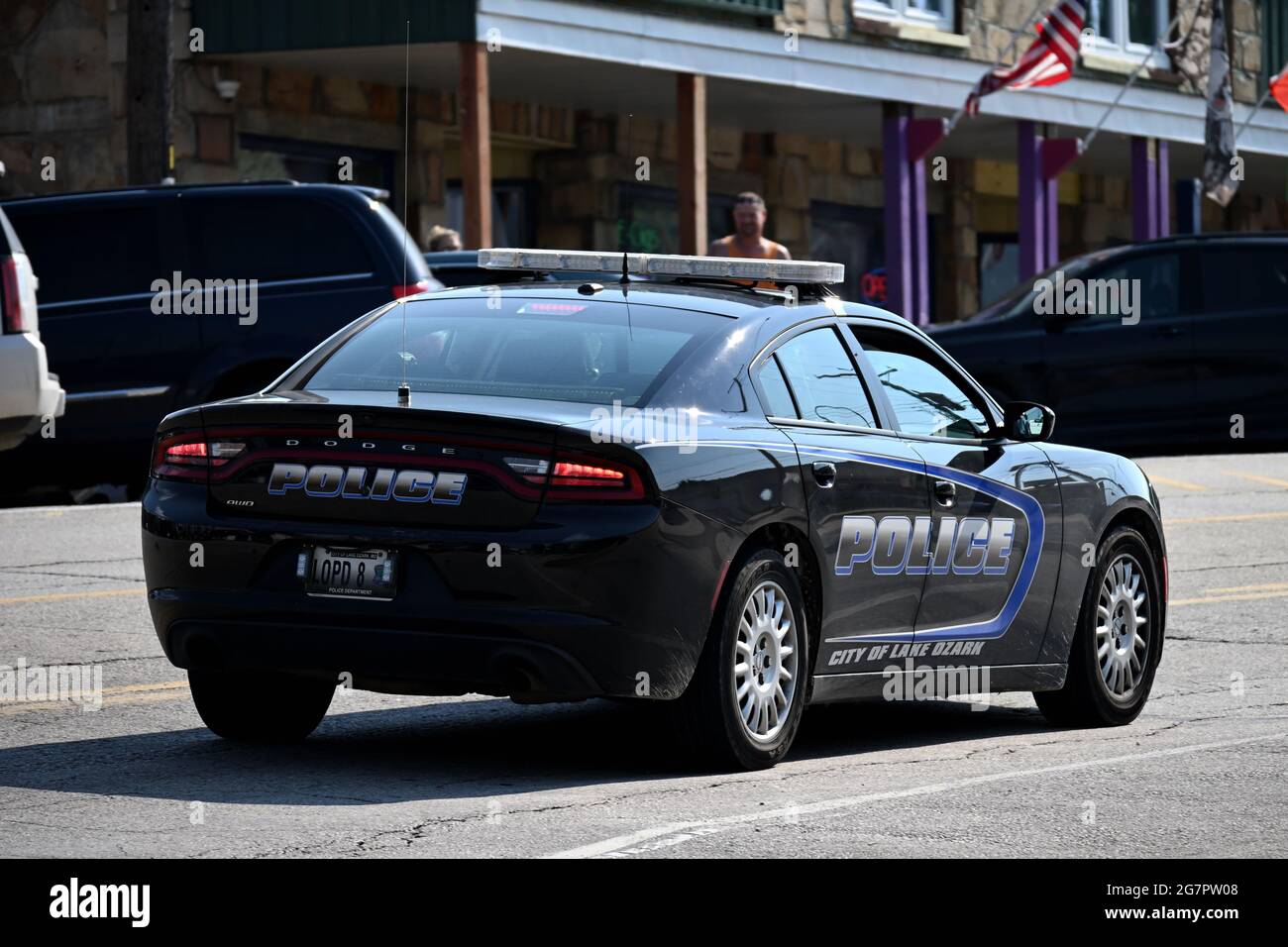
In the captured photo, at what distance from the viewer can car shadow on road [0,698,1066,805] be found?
714 centimetres

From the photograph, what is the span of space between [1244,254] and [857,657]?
42.0 ft

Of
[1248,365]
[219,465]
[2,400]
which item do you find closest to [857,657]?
[219,465]

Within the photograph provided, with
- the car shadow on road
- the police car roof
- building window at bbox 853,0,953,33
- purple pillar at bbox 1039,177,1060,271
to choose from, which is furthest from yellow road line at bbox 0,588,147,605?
purple pillar at bbox 1039,177,1060,271

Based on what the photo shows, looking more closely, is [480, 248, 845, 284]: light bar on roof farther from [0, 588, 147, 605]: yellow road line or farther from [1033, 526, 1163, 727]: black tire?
[0, 588, 147, 605]: yellow road line

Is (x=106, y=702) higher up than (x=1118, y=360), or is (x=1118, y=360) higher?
(x=1118, y=360)

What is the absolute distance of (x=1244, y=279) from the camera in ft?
65.2

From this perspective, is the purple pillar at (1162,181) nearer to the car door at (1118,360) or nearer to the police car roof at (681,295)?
the car door at (1118,360)

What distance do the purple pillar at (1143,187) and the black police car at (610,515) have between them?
75.4ft

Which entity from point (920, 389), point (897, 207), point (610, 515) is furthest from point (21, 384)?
point (897, 207)

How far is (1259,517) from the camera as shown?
16.1 meters

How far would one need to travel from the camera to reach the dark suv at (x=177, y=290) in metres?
15.4

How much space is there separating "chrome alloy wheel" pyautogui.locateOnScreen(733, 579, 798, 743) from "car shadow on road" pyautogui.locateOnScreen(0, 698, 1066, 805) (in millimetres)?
249

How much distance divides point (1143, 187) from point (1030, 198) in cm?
259

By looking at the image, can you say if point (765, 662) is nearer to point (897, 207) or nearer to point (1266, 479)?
point (1266, 479)
